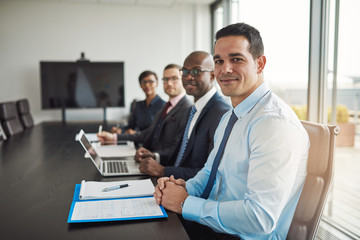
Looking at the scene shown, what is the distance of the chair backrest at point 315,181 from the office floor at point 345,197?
5.18ft

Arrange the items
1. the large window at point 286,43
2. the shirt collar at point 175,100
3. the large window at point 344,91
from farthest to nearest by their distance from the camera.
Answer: the large window at point 286,43 → the shirt collar at point 175,100 → the large window at point 344,91

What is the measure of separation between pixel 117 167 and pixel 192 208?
753 millimetres

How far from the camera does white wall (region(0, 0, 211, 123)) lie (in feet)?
17.4

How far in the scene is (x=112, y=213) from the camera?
1117mm

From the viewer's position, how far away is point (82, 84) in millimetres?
5289

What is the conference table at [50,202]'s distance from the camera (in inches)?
39.1

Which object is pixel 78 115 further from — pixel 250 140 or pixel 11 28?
pixel 250 140

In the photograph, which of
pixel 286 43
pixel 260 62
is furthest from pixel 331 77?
pixel 260 62

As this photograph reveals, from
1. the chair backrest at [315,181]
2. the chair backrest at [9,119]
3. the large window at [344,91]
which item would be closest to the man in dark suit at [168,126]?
the chair backrest at [315,181]

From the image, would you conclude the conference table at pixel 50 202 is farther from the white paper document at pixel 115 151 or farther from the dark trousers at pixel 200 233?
the dark trousers at pixel 200 233

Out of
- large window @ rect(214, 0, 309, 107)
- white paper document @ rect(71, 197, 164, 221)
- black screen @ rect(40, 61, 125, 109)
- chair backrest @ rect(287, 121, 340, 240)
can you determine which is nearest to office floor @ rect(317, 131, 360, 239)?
large window @ rect(214, 0, 309, 107)

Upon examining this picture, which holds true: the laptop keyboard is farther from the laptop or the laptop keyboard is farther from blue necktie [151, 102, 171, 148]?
blue necktie [151, 102, 171, 148]

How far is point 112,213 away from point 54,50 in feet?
16.1

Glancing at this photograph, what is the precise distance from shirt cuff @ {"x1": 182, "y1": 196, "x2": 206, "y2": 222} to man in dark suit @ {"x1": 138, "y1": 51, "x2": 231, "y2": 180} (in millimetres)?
490
